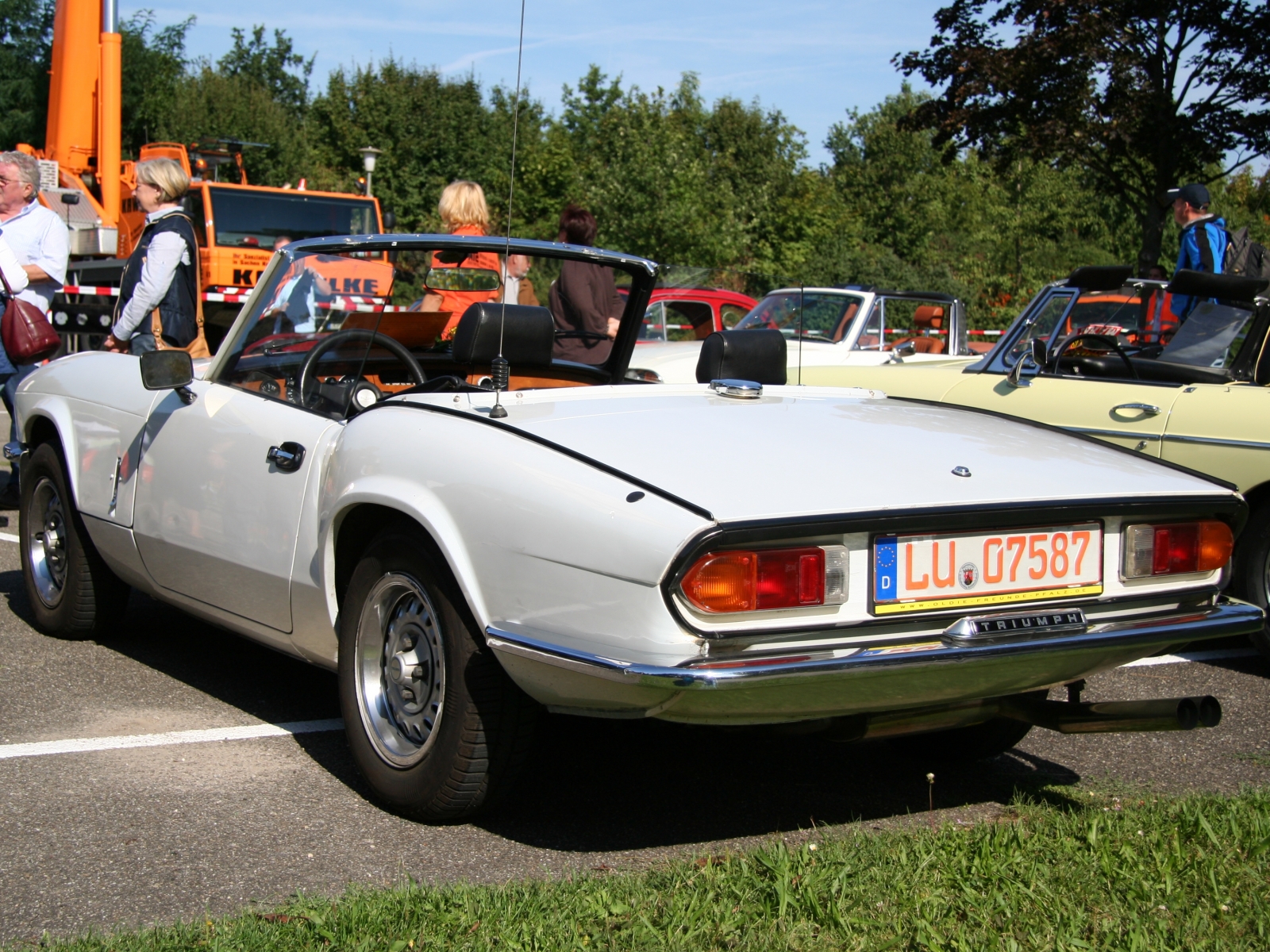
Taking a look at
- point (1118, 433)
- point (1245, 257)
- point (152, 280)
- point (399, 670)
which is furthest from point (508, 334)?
point (1245, 257)

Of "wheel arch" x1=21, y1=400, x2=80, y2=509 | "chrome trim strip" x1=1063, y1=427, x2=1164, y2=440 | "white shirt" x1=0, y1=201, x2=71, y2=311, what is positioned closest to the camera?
"wheel arch" x1=21, y1=400, x2=80, y2=509

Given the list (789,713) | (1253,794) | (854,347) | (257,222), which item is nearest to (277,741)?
(789,713)

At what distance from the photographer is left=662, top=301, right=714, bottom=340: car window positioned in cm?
723

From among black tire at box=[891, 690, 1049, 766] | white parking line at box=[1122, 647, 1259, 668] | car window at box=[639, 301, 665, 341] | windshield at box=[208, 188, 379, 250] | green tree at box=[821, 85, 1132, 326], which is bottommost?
white parking line at box=[1122, 647, 1259, 668]

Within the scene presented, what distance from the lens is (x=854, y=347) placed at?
10008 mm

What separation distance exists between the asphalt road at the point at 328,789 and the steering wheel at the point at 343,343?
1.02 meters

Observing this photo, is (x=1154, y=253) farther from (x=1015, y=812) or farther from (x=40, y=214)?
(x=1015, y=812)

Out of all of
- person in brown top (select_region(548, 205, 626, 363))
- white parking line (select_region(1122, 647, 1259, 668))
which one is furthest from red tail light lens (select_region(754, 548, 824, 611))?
white parking line (select_region(1122, 647, 1259, 668))

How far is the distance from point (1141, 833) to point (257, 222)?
54.1ft

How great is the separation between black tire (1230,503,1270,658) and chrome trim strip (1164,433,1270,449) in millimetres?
233

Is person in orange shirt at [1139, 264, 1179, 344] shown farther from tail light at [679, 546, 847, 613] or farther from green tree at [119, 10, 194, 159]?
green tree at [119, 10, 194, 159]

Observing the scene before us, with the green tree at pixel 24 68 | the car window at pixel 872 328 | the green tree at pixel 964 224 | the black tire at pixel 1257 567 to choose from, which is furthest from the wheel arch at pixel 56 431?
the green tree at pixel 24 68

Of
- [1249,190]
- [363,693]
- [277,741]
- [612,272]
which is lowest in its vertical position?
[277,741]

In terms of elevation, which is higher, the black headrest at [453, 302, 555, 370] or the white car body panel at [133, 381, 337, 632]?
the black headrest at [453, 302, 555, 370]
